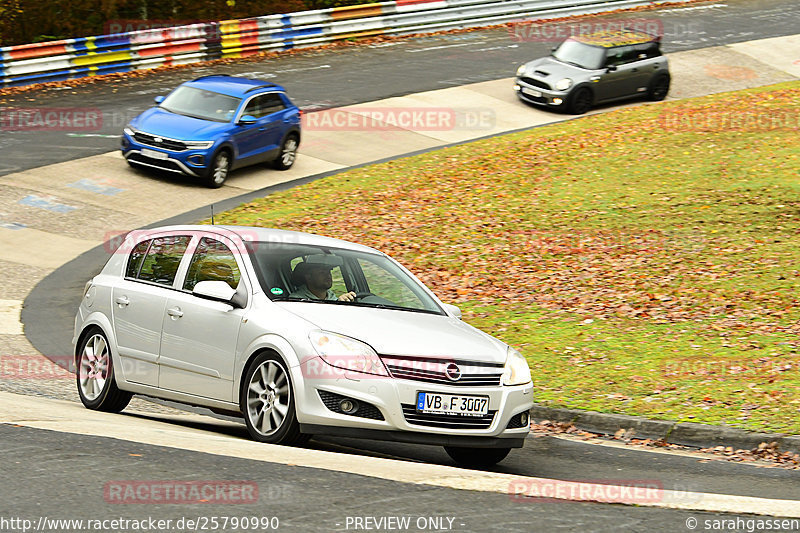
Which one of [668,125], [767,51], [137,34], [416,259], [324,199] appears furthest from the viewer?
[767,51]

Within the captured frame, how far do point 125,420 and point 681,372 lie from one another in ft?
18.1

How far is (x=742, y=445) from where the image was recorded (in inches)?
361

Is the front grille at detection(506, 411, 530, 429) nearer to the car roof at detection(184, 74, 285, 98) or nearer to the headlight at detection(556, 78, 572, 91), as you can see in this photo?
the car roof at detection(184, 74, 285, 98)

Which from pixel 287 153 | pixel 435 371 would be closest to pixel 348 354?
pixel 435 371

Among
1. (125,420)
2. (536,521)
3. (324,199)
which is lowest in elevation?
(324,199)

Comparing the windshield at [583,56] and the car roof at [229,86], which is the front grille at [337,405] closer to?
the car roof at [229,86]

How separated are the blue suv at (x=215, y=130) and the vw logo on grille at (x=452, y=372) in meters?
13.9

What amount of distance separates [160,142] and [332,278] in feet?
42.8

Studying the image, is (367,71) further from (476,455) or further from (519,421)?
(519,421)

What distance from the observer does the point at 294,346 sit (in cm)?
745

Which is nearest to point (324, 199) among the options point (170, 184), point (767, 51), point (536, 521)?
point (170, 184)

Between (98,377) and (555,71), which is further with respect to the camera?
(555,71)

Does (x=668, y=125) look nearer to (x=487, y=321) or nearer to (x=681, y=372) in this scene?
(x=487, y=321)

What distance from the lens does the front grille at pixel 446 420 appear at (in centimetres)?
733
